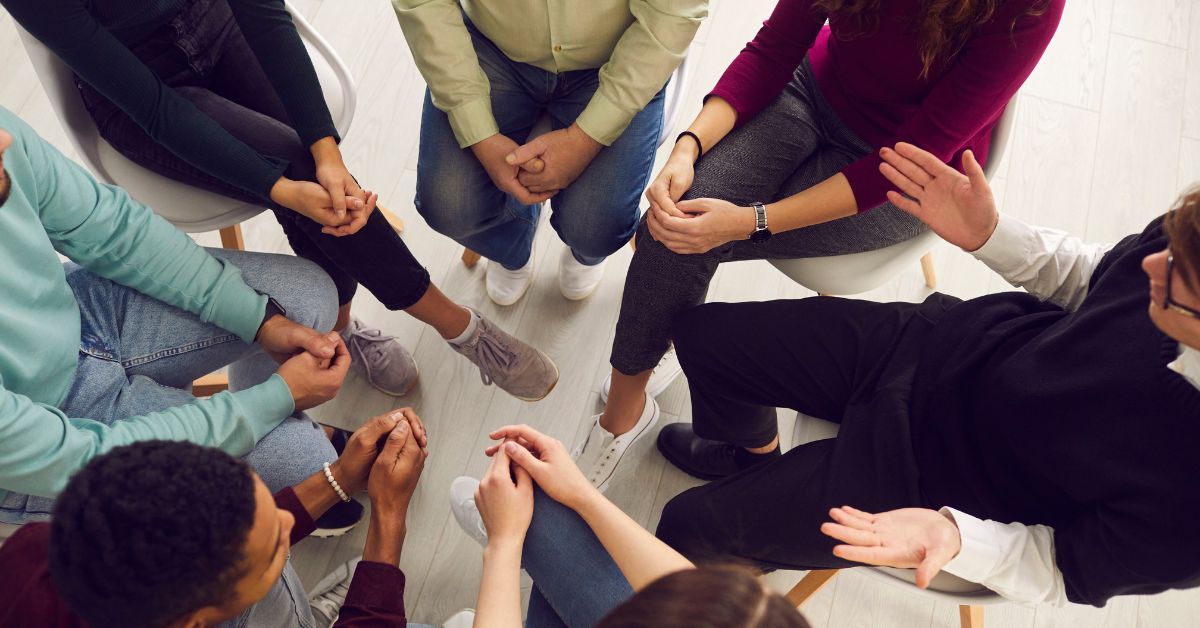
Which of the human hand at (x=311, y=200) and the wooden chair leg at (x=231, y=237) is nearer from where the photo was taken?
the human hand at (x=311, y=200)

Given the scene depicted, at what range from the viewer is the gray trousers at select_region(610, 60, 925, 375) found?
1.53 m

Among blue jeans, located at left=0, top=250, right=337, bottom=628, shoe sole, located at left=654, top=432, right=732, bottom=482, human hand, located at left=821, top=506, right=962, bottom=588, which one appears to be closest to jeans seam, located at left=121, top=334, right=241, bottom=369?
blue jeans, located at left=0, top=250, right=337, bottom=628

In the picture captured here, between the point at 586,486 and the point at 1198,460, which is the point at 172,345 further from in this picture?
the point at 1198,460

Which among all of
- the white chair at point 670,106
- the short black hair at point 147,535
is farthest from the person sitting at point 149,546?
the white chair at point 670,106

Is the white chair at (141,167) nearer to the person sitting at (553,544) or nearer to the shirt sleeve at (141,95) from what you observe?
the shirt sleeve at (141,95)

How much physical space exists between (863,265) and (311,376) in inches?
40.1

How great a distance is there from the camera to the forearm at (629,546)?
1.19 meters

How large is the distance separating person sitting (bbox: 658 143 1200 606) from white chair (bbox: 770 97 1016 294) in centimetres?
10

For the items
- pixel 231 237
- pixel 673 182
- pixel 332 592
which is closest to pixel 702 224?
pixel 673 182

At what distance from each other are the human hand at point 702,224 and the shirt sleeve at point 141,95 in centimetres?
71

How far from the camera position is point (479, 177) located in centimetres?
164

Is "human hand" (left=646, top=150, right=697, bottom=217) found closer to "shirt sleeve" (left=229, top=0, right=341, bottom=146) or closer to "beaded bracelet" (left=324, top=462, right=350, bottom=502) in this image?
"shirt sleeve" (left=229, top=0, right=341, bottom=146)

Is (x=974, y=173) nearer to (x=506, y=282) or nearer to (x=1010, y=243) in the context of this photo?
(x=1010, y=243)

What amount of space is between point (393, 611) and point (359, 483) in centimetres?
27
